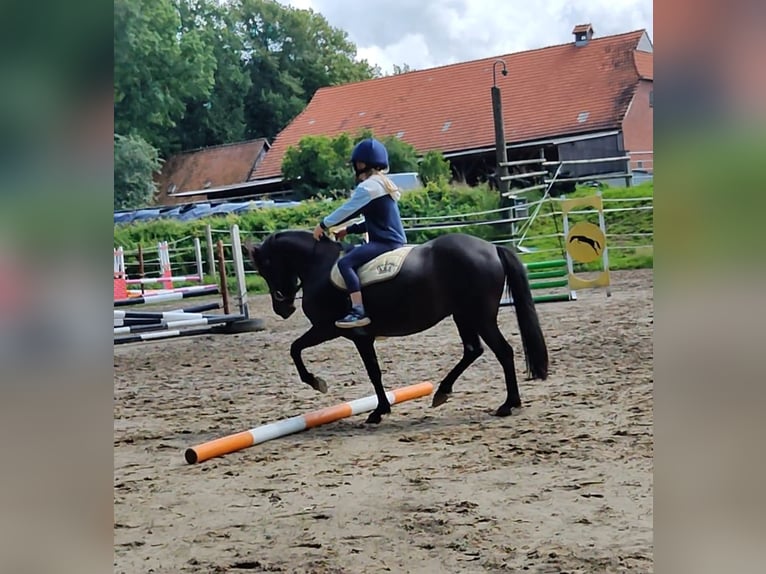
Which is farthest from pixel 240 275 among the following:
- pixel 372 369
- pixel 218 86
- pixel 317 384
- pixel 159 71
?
pixel 372 369

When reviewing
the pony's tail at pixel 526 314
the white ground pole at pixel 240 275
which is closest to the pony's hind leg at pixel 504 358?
the pony's tail at pixel 526 314

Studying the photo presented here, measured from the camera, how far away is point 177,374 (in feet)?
16.1

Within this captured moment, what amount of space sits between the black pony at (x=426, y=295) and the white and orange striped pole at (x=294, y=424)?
11cm

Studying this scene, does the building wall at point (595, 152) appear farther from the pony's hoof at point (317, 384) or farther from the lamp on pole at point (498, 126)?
the pony's hoof at point (317, 384)

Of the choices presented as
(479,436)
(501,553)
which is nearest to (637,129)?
(479,436)

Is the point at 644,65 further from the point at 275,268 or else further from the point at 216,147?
the point at 216,147

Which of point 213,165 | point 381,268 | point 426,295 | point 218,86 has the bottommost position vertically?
point 426,295

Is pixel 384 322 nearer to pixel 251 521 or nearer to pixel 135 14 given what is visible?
pixel 251 521

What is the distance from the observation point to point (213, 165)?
451cm

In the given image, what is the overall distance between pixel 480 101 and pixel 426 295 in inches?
58.4

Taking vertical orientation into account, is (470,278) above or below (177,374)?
above

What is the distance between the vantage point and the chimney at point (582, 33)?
4188mm

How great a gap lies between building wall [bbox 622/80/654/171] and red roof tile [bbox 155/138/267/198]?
1.88 m
